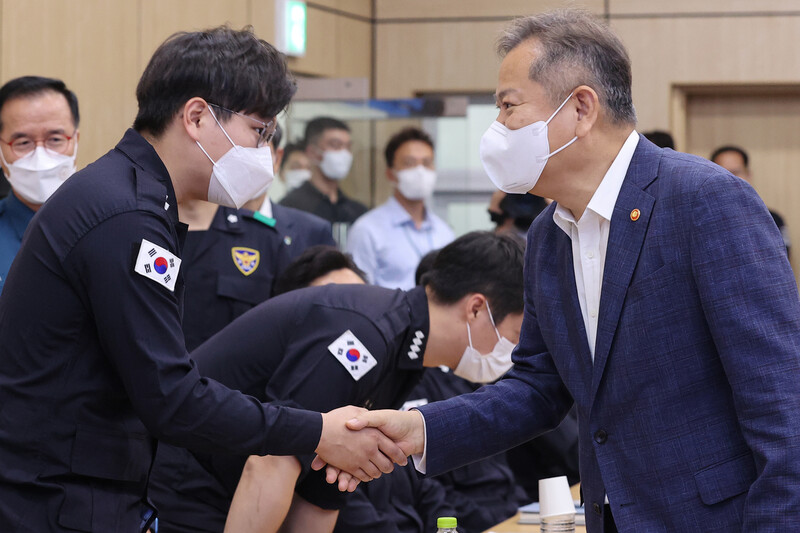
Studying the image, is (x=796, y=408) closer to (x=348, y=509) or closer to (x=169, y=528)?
(x=348, y=509)

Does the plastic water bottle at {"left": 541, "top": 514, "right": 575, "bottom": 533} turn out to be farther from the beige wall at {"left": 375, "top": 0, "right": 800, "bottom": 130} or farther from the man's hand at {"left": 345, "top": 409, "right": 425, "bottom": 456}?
the beige wall at {"left": 375, "top": 0, "right": 800, "bottom": 130}

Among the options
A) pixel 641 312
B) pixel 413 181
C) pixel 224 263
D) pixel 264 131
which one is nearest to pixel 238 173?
pixel 264 131

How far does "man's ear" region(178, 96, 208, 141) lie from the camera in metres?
1.98

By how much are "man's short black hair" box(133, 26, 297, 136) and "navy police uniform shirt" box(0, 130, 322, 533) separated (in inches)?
8.1

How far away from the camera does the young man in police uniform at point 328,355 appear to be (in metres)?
2.30

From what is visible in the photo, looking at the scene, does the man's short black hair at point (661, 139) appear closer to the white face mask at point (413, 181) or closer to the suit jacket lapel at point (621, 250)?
the white face mask at point (413, 181)

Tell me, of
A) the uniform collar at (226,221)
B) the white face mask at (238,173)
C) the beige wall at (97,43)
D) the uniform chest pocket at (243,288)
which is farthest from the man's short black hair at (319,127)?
the white face mask at (238,173)

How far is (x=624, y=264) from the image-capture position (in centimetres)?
175

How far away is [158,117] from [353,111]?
3.27 meters

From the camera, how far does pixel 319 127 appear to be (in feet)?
16.7

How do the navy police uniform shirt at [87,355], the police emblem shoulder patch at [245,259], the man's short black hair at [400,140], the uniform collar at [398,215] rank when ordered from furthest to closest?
1. the man's short black hair at [400,140]
2. the uniform collar at [398,215]
3. the police emblem shoulder patch at [245,259]
4. the navy police uniform shirt at [87,355]

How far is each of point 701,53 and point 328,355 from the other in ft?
18.2

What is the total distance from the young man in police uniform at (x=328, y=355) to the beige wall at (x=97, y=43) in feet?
7.22

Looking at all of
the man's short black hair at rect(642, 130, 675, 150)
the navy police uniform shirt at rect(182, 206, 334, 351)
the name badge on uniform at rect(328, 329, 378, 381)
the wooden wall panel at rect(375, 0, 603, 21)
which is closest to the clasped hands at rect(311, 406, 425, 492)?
the name badge on uniform at rect(328, 329, 378, 381)
